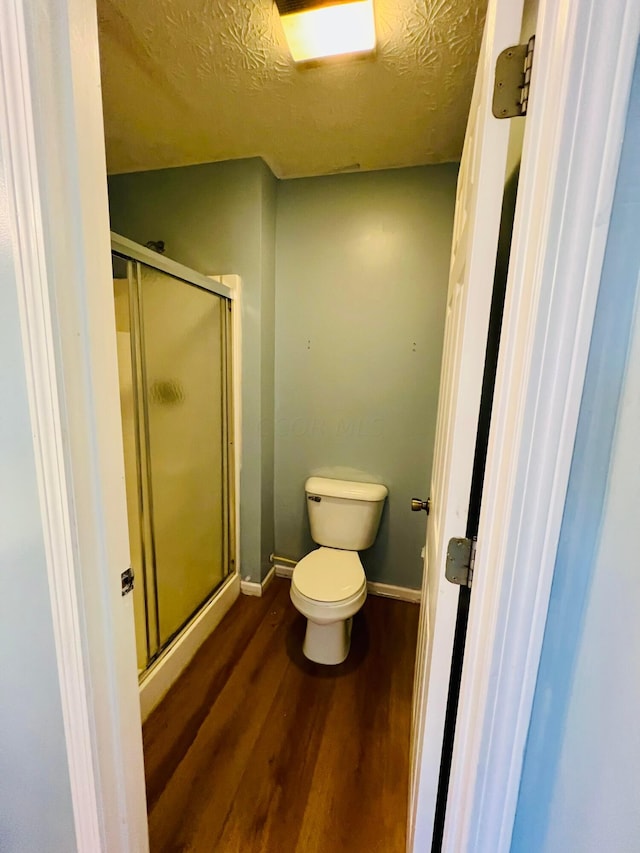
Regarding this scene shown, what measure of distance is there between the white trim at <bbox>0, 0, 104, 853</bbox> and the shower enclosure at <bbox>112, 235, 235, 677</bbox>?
67 cm

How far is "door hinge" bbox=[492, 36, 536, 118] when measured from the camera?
0.53 m

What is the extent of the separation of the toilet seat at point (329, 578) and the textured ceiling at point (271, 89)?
195 centimetres

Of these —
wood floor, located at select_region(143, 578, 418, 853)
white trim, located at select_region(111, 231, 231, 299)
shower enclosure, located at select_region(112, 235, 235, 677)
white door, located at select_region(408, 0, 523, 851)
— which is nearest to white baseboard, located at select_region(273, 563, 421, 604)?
wood floor, located at select_region(143, 578, 418, 853)

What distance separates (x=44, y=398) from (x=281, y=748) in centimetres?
143

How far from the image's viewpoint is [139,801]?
2.83 ft

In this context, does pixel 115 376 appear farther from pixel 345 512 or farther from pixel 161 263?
Answer: pixel 345 512

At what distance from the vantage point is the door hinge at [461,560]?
0.67 meters

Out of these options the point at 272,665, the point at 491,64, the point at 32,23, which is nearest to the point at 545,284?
the point at 491,64

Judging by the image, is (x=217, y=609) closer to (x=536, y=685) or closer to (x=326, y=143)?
(x=536, y=685)

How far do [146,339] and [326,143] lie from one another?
3.93ft

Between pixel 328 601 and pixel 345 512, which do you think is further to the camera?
pixel 345 512

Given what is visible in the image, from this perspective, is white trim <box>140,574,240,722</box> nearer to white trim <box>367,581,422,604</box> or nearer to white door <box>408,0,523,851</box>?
white trim <box>367,581,422,604</box>

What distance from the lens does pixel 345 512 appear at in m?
1.98

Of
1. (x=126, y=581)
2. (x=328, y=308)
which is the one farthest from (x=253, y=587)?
(x=328, y=308)
